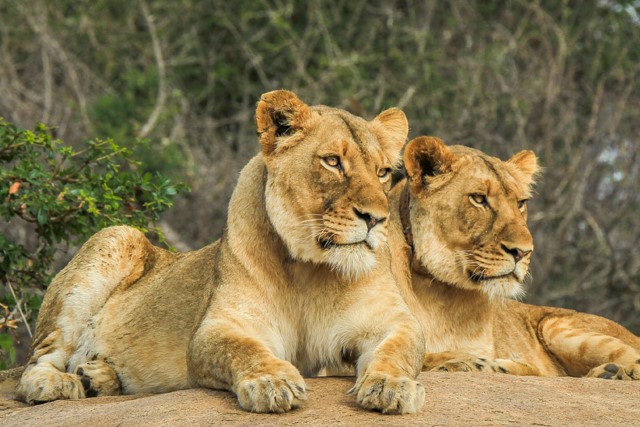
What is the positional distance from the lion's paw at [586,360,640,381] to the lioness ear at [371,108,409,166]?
4.52 feet

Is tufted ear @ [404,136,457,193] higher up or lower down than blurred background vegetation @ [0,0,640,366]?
lower down

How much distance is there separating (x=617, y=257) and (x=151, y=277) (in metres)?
5.91

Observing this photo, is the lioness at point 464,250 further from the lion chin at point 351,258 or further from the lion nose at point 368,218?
the lion nose at point 368,218

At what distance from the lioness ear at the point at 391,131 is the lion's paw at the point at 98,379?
5.60 ft

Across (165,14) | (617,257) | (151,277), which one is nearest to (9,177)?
(151,277)

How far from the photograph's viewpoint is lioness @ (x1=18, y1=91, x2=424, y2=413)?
413 cm

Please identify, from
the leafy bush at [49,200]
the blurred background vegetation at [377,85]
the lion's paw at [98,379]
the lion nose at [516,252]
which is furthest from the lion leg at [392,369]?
the blurred background vegetation at [377,85]

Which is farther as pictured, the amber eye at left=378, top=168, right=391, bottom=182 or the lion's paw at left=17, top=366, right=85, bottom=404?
the lion's paw at left=17, top=366, right=85, bottom=404

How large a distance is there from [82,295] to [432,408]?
2415 mm

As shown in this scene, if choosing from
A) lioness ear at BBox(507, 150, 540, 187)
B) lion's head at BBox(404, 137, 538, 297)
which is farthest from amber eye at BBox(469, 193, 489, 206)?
lioness ear at BBox(507, 150, 540, 187)

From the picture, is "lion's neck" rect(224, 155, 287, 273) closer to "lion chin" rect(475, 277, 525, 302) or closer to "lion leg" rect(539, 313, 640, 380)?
"lion chin" rect(475, 277, 525, 302)

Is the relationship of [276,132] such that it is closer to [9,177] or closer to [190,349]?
[190,349]

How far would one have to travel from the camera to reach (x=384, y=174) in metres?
4.72

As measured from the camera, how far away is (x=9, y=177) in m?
6.03
